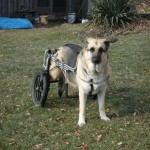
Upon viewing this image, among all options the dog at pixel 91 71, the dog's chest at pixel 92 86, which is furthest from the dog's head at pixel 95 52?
the dog's chest at pixel 92 86

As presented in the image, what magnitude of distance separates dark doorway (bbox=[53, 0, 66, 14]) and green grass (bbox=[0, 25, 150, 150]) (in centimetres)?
1205

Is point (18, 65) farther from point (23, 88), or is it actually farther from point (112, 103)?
point (112, 103)

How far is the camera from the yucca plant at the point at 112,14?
1669 cm

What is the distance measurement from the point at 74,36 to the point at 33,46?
8.37 feet

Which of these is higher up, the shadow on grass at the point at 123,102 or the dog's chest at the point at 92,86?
the dog's chest at the point at 92,86

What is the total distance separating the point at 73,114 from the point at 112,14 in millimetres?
10626

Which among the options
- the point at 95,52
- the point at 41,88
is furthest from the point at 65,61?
the point at 95,52

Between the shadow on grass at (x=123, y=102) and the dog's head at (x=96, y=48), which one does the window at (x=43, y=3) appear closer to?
the shadow on grass at (x=123, y=102)

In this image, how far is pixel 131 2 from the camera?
17453mm

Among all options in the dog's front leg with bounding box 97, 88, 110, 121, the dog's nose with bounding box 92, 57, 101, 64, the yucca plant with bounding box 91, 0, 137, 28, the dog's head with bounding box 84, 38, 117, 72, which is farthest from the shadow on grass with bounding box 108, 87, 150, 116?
the yucca plant with bounding box 91, 0, 137, 28

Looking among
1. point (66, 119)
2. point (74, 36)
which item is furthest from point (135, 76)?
point (74, 36)

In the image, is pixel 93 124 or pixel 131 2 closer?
pixel 93 124

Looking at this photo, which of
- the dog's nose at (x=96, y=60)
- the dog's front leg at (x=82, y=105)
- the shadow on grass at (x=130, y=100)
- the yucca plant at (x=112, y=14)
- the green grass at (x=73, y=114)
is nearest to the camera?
the green grass at (x=73, y=114)

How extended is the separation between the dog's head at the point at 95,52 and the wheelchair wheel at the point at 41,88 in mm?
1191
